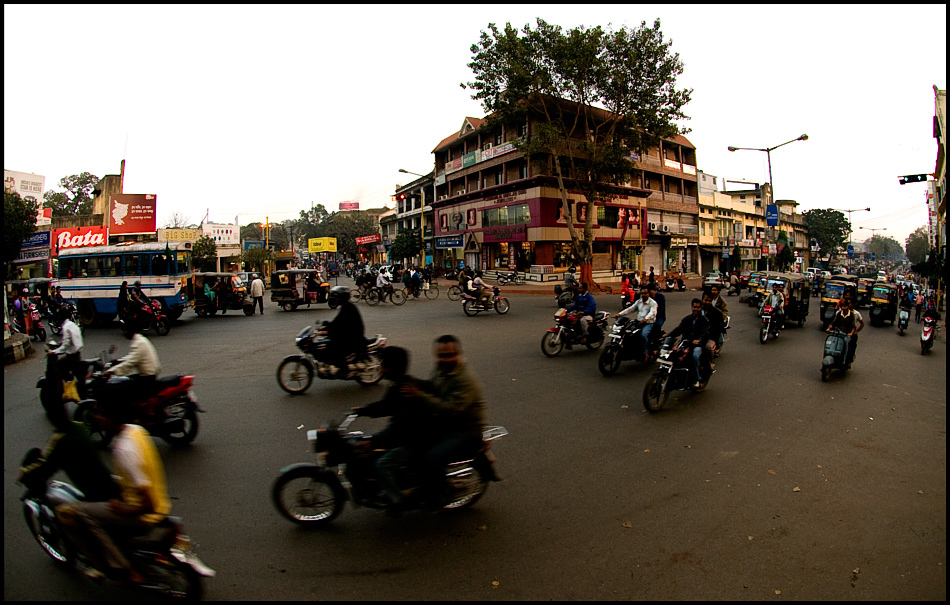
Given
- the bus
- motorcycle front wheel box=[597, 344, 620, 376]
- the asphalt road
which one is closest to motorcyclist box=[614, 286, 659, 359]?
motorcycle front wheel box=[597, 344, 620, 376]

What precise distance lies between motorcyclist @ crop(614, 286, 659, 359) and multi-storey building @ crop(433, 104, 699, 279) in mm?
20246

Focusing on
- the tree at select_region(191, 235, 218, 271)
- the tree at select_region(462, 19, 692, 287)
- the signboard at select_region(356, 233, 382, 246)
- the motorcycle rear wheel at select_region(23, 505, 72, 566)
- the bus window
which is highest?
the tree at select_region(462, 19, 692, 287)

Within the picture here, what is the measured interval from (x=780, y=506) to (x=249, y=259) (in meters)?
52.9

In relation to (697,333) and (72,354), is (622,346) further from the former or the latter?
(72,354)

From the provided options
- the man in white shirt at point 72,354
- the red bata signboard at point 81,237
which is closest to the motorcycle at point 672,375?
the man in white shirt at point 72,354

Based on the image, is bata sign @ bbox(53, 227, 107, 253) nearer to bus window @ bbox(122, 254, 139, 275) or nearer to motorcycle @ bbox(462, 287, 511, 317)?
bus window @ bbox(122, 254, 139, 275)

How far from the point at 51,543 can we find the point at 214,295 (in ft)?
57.0

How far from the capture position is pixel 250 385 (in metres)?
8.24

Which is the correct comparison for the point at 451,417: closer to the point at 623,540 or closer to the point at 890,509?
the point at 623,540

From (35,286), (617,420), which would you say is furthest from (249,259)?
(617,420)

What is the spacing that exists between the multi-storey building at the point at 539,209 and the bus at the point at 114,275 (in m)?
17.8

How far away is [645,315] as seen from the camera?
9.25m

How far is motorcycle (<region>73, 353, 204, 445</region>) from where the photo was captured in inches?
210

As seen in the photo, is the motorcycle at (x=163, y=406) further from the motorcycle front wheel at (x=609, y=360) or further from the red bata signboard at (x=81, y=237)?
the red bata signboard at (x=81, y=237)
